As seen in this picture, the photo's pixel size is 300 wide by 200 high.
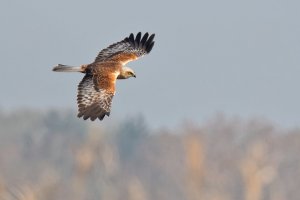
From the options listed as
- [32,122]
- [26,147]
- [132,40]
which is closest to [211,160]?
[26,147]

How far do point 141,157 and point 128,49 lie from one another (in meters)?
55.5

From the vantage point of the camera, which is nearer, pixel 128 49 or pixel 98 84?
pixel 98 84

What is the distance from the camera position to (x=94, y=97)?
17.0 m

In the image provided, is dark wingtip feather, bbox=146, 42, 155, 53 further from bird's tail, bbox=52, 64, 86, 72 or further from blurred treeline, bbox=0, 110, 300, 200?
blurred treeline, bbox=0, 110, 300, 200

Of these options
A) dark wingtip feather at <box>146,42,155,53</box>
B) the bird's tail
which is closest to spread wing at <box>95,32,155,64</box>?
dark wingtip feather at <box>146,42,155,53</box>

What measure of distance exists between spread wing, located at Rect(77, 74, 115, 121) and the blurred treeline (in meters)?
14.6

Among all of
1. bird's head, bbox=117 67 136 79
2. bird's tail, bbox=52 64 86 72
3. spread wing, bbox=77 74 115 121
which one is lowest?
spread wing, bbox=77 74 115 121

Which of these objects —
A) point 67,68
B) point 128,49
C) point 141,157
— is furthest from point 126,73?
point 141,157

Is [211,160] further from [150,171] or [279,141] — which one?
[150,171]

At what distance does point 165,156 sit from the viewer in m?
68.3

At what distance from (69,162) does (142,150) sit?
13.0m

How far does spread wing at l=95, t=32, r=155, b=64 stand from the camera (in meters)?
18.2

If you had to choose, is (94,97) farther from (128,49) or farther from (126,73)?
(128,49)

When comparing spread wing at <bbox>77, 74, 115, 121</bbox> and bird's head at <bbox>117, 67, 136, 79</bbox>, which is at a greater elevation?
bird's head at <bbox>117, 67, 136, 79</bbox>
